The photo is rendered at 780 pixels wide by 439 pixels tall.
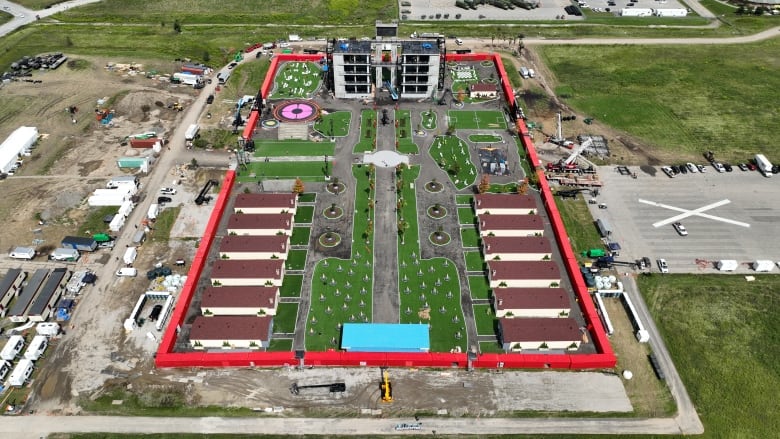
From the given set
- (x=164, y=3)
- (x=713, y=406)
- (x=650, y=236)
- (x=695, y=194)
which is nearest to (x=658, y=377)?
(x=713, y=406)

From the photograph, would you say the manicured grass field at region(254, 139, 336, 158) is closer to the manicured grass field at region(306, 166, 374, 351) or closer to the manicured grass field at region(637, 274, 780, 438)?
the manicured grass field at region(306, 166, 374, 351)

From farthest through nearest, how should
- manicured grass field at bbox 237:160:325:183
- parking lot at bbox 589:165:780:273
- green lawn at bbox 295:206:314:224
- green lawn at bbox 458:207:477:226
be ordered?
manicured grass field at bbox 237:160:325:183
green lawn at bbox 295:206:314:224
green lawn at bbox 458:207:477:226
parking lot at bbox 589:165:780:273

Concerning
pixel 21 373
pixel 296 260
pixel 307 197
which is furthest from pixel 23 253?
pixel 307 197

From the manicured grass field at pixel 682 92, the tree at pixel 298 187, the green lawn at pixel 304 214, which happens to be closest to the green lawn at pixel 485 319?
the green lawn at pixel 304 214

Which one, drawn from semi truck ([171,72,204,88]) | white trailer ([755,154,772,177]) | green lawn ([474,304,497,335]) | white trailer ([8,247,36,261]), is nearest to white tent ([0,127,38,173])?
white trailer ([8,247,36,261])

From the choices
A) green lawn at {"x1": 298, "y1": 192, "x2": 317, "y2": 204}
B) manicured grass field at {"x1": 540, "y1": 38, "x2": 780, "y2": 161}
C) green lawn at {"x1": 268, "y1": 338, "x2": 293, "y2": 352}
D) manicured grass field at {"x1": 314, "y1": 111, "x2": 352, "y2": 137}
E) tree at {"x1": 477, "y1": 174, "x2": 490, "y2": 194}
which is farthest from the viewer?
manicured grass field at {"x1": 314, "y1": 111, "x2": 352, "y2": 137}
